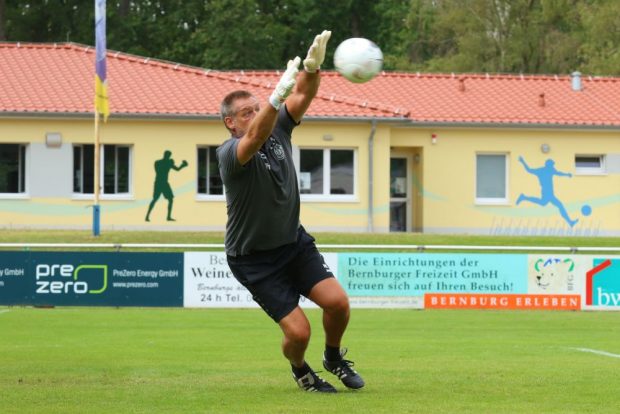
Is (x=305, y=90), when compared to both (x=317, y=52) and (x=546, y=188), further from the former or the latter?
(x=546, y=188)

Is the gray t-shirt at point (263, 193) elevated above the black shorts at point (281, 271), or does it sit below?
above

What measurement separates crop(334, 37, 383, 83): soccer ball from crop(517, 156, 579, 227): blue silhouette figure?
92.5ft

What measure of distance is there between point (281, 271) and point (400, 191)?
28610 millimetres

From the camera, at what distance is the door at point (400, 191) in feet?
123

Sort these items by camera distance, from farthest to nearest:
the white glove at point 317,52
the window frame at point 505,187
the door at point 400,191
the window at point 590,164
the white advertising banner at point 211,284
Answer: the door at point 400,191 < the window at point 590,164 < the window frame at point 505,187 < the white advertising banner at point 211,284 < the white glove at point 317,52

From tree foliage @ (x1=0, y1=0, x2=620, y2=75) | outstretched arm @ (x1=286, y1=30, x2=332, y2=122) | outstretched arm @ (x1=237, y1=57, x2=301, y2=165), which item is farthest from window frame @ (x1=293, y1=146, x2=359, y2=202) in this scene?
outstretched arm @ (x1=237, y1=57, x2=301, y2=165)

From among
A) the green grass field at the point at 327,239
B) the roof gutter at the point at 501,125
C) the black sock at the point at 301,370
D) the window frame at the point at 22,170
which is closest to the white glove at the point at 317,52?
the black sock at the point at 301,370

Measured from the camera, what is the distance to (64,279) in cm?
2212

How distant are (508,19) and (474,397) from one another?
155ft

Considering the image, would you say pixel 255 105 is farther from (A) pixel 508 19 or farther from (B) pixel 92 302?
(A) pixel 508 19

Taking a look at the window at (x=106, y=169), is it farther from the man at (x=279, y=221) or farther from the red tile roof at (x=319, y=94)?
the man at (x=279, y=221)

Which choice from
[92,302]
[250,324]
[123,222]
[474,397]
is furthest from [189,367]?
[123,222]

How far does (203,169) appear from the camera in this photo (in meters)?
34.8

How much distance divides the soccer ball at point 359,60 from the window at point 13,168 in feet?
85.5
